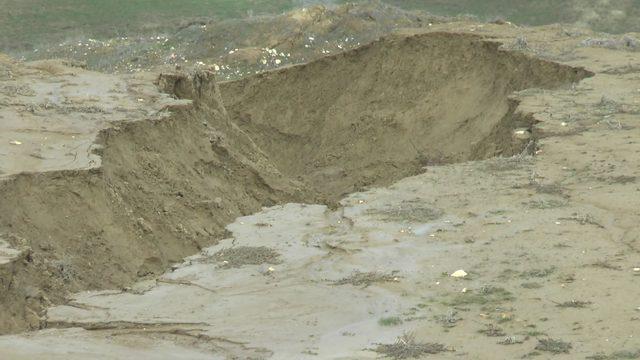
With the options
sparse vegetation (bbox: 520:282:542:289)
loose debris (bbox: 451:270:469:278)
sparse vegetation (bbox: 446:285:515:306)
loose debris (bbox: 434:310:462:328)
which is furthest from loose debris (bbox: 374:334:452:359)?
loose debris (bbox: 451:270:469:278)

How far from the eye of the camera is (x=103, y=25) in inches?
1347

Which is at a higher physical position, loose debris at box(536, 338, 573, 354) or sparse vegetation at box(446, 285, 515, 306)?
loose debris at box(536, 338, 573, 354)

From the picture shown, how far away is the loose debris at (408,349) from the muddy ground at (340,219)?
0.03m

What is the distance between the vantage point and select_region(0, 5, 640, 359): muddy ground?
9.96m

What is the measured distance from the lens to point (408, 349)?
368 inches

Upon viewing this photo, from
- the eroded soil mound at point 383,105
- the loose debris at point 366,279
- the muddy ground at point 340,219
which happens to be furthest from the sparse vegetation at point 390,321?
the eroded soil mound at point 383,105

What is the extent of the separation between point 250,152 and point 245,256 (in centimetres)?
449

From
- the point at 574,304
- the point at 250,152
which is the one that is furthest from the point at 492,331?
the point at 250,152

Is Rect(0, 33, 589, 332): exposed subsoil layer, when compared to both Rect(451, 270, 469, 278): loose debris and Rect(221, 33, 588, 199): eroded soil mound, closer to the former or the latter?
Rect(221, 33, 588, 199): eroded soil mound

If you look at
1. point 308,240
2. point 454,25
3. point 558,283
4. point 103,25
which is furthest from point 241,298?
point 103,25

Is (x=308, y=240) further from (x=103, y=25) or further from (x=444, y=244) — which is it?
(x=103, y=25)

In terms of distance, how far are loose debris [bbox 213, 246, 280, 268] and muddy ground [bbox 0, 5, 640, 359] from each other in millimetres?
41

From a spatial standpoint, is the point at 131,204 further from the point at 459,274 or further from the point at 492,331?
the point at 492,331

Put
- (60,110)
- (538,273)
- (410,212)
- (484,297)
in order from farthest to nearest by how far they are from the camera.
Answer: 1. (60,110)
2. (410,212)
3. (538,273)
4. (484,297)
